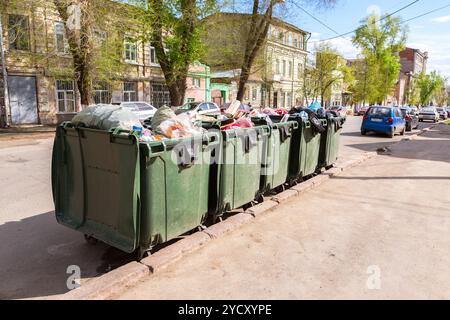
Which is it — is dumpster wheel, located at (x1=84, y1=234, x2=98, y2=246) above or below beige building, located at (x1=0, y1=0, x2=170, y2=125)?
below

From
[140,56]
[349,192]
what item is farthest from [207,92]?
[349,192]

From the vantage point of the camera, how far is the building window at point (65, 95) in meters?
22.3

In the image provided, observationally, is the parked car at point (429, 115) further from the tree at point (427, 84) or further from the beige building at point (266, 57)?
the tree at point (427, 84)

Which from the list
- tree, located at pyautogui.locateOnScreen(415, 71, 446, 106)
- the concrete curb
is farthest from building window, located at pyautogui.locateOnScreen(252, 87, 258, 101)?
tree, located at pyautogui.locateOnScreen(415, 71, 446, 106)

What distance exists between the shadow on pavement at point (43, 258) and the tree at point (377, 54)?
5280cm

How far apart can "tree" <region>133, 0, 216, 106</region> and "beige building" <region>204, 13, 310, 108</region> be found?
4.28 feet

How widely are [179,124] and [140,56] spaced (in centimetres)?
2488

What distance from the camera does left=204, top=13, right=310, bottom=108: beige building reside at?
2270cm

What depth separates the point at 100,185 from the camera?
3719 mm

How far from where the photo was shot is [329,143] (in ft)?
26.1

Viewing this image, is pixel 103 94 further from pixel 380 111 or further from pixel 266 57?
pixel 380 111

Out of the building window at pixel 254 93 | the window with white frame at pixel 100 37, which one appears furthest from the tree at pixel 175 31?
the building window at pixel 254 93

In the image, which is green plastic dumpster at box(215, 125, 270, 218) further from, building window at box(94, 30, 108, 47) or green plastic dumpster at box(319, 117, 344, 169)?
building window at box(94, 30, 108, 47)
